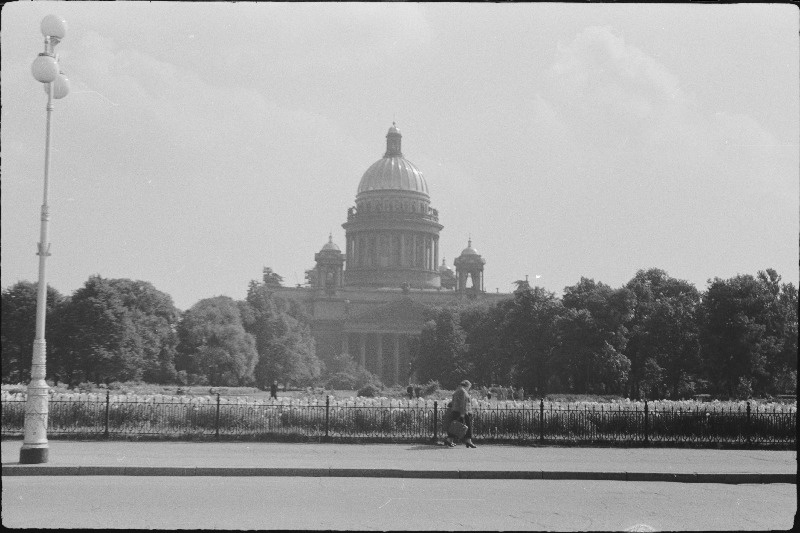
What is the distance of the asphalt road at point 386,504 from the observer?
39.6ft

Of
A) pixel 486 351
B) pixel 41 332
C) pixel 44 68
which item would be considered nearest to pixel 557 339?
pixel 486 351

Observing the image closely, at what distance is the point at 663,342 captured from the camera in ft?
172

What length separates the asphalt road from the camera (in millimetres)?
12078

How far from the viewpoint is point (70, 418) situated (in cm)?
2533

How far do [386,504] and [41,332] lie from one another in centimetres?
841

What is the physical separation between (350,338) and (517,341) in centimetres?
7363

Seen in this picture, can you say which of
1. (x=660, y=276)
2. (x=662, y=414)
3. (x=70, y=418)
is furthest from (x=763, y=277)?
(x=70, y=418)

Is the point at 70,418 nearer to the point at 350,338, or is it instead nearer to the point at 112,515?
the point at 112,515

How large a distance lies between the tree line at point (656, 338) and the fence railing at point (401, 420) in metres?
20.4

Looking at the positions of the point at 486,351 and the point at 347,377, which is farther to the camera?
the point at 347,377

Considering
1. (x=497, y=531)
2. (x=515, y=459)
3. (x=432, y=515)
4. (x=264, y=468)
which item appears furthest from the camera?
(x=515, y=459)

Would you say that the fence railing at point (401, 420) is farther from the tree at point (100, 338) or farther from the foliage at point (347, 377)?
the foliage at point (347, 377)

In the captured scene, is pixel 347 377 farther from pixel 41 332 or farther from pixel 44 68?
pixel 44 68

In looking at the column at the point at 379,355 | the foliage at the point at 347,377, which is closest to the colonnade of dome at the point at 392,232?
the column at the point at 379,355
